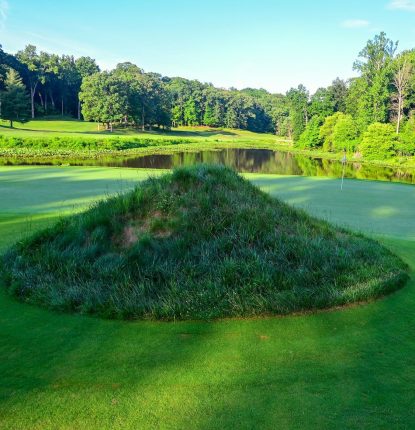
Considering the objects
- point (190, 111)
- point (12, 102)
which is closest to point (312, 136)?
point (190, 111)

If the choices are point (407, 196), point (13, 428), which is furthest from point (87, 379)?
point (407, 196)

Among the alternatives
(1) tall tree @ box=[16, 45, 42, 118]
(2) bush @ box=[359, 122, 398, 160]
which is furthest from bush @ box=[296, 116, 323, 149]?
(1) tall tree @ box=[16, 45, 42, 118]

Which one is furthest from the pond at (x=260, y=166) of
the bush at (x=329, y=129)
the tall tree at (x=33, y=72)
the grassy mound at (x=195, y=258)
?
the tall tree at (x=33, y=72)

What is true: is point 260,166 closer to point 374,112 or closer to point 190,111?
point 374,112

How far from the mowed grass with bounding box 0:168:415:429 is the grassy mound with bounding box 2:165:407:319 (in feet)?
0.76

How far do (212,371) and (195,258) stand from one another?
2.27 metres

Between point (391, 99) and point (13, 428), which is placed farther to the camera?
point (391, 99)

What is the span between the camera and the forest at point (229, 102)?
5469cm

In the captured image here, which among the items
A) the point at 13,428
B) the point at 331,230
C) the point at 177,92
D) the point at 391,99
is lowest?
the point at 13,428

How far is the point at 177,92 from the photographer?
107 meters

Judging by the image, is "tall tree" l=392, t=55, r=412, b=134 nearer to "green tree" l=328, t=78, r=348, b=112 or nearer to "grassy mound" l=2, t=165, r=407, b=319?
"green tree" l=328, t=78, r=348, b=112

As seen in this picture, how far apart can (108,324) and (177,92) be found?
108m

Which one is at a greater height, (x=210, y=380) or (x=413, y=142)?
(x=413, y=142)

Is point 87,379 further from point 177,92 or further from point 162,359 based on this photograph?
point 177,92
